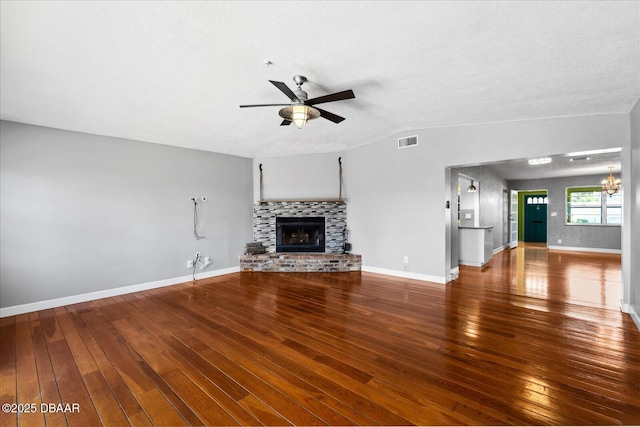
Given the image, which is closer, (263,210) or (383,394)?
(383,394)

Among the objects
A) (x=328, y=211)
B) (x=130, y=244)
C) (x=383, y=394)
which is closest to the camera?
(x=383, y=394)

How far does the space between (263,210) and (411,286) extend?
11.9ft

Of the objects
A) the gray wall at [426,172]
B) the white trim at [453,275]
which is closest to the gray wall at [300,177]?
the gray wall at [426,172]

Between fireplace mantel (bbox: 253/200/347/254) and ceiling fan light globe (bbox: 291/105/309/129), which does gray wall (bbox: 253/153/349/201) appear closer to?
fireplace mantel (bbox: 253/200/347/254)

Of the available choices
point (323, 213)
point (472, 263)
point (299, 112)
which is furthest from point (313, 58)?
point (472, 263)

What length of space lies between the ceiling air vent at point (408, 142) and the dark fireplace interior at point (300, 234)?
2.36 meters

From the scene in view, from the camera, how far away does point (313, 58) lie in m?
2.48

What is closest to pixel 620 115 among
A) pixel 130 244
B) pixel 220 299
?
pixel 220 299

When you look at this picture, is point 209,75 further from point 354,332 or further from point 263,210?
point 263,210

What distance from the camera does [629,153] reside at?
3352 millimetres

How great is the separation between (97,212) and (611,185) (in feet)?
41.5

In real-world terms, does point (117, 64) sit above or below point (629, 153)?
above

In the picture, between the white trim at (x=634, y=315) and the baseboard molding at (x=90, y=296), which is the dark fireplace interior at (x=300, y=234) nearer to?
the baseboard molding at (x=90, y=296)

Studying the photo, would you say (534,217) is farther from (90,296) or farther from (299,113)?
(90,296)
